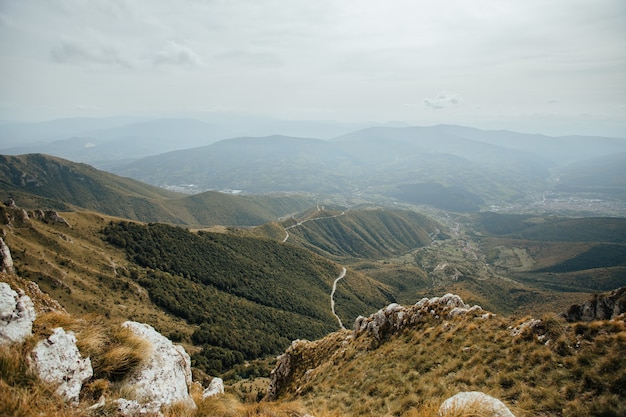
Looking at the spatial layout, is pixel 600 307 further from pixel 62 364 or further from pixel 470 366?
pixel 62 364

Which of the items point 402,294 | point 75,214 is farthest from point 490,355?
point 402,294

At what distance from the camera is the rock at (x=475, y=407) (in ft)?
25.7

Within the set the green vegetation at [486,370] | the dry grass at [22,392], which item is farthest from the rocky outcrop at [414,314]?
the dry grass at [22,392]

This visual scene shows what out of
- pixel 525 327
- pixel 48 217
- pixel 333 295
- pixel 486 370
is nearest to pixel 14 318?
pixel 486 370

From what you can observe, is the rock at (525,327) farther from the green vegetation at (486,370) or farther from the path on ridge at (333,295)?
the path on ridge at (333,295)

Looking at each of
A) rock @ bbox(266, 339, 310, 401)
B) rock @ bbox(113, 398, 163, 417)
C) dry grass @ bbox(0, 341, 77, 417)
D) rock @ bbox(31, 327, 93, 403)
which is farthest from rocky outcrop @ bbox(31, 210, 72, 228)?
rock @ bbox(113, 398, 163, 417)

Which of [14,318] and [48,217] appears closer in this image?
[14,318]

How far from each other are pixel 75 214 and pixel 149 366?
13798 centimetres

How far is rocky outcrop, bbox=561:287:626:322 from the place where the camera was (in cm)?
2680

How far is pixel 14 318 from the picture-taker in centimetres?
760

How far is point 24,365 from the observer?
688 cm

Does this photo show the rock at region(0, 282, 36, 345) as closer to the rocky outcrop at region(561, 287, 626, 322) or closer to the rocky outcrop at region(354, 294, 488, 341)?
the rocky outcrop at region(354, 294, 488, 341)

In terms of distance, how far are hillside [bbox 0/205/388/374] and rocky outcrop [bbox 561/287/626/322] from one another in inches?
2753

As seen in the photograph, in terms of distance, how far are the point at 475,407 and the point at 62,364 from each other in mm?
10886
